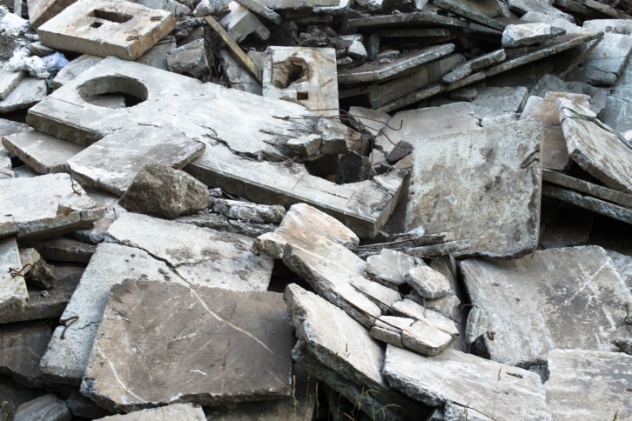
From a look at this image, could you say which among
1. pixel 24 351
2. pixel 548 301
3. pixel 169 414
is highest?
pixel 169 414

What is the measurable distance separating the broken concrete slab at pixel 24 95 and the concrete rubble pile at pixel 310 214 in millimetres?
47

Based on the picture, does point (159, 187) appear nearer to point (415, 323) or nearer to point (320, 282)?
point (320, 282)

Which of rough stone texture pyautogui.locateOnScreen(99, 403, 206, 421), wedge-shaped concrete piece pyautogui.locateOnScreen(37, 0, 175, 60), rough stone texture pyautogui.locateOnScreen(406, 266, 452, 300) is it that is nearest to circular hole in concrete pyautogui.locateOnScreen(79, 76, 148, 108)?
wedge-shaped concrete piece pyautogui.locateOnScreen(37, 0, 175, 60)

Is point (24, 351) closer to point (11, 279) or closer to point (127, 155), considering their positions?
point (11, 279)

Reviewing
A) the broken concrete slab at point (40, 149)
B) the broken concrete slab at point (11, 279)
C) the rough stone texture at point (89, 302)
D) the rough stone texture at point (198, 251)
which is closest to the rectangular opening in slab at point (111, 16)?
the broken concrete slab at point (40, 149)

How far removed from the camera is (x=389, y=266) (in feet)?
13.5

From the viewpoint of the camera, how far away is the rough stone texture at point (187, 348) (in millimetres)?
3152

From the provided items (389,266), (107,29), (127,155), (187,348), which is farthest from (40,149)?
(389,266)

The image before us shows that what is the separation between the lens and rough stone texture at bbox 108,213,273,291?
3996mm

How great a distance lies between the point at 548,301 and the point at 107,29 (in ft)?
15.8

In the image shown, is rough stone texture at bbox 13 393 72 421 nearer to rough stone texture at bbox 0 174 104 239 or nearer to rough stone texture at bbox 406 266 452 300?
rough stone texture at bbox 0 174 104 239

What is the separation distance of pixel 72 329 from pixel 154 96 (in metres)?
2.91

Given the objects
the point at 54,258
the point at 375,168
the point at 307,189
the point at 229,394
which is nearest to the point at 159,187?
the point at 54,258

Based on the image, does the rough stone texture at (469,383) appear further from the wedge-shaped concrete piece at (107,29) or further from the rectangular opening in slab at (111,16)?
the rectangular opening in slab at (111,16)
